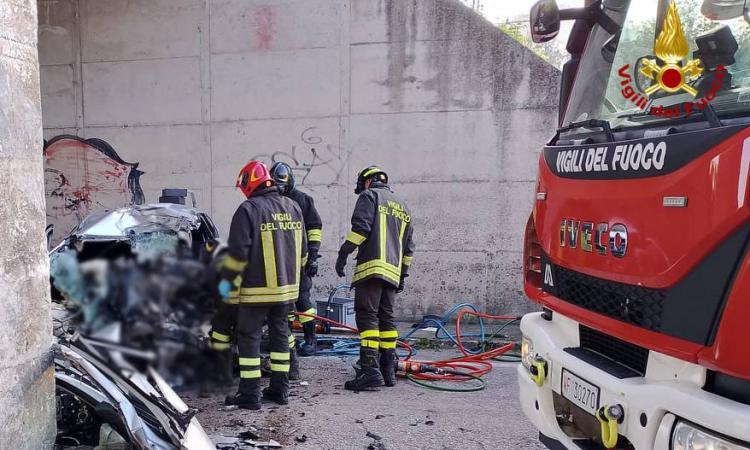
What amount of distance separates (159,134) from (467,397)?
214 inches

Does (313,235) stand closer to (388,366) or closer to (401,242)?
(401,242)

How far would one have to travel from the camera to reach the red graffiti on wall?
22.6 feet

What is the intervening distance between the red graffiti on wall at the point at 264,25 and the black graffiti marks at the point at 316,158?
128cm

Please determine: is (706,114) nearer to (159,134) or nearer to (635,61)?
(635,61)

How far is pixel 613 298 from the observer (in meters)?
1.98

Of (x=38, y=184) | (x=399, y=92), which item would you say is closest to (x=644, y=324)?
(x=38, y=184)

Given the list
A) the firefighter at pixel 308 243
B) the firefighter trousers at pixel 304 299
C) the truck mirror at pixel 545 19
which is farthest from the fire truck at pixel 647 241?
the firefighter trousers at pixel 304 299

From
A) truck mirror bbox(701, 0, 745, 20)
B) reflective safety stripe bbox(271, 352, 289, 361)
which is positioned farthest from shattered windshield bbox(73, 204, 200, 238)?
truck mirror bbox(701, 0, 745, 20)

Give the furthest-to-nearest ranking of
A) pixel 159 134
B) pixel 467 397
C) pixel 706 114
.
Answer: pixel 159 134, pixel 467 397, pixel 706 114

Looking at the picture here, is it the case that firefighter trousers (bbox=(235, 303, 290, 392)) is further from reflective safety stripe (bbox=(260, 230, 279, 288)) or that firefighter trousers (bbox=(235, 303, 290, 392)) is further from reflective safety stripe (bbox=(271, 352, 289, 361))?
reflective safety stripe (bbox=(260, 230, 279, 288))

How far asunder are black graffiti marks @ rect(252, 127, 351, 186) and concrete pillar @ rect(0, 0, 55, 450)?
4677 mm

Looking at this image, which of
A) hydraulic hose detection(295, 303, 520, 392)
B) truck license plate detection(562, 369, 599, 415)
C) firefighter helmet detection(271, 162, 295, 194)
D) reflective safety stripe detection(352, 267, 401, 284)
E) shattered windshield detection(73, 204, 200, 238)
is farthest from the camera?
firefighter helmet detection(271, 162, 295, 194)

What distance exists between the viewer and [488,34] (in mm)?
6512

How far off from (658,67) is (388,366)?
3.20 meters
